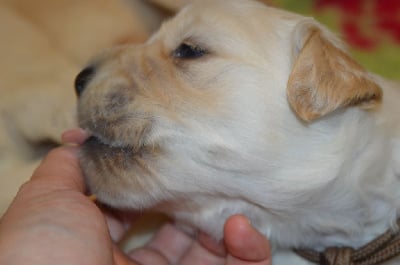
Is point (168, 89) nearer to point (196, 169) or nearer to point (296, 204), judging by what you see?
point (196, 169)

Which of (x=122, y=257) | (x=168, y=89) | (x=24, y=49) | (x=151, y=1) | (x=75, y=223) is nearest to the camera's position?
(x=75, y=223)

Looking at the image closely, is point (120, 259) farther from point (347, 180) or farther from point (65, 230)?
point (347, 180)

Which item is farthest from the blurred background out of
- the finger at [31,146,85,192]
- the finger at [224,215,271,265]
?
the finger at [31,146,85,192]

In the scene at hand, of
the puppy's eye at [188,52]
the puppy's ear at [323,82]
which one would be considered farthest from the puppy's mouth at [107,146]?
the puppy's ear at [323,82]

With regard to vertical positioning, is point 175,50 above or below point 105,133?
above

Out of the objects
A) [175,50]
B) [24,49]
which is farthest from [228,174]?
[24,49]

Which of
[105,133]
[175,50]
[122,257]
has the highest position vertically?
[175,50]

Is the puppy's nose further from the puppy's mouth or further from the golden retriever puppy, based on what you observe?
the puppy's mouth
